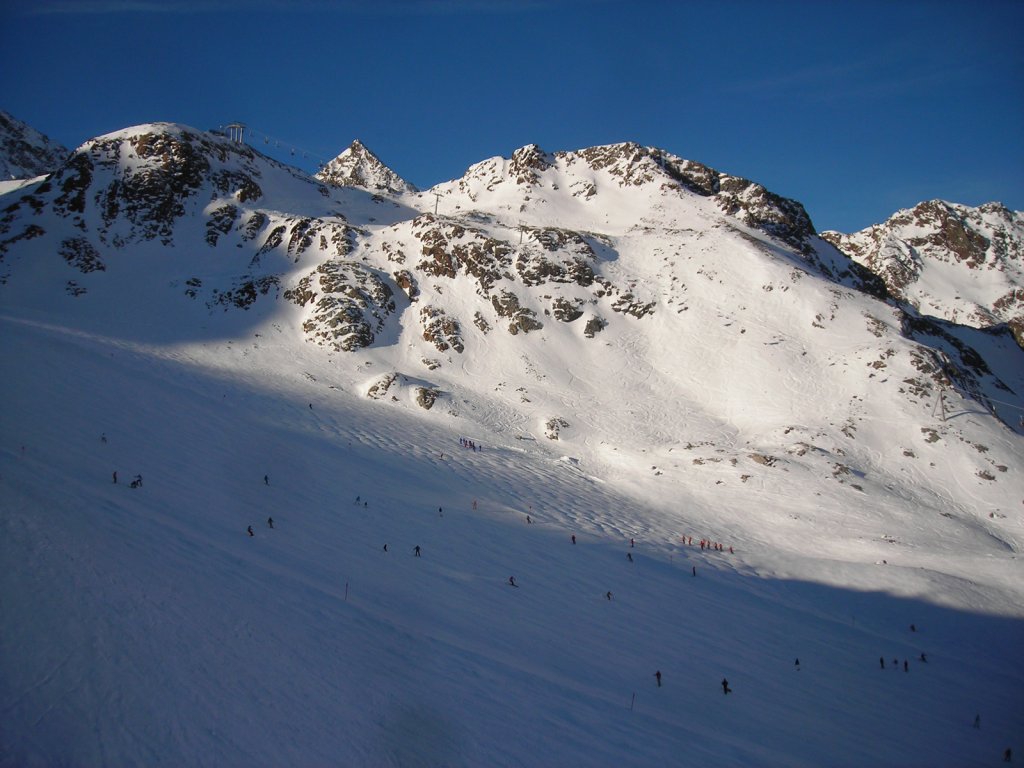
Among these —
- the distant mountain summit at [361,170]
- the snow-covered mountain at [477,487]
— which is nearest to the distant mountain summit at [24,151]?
the distant mountain summit at [361,170]

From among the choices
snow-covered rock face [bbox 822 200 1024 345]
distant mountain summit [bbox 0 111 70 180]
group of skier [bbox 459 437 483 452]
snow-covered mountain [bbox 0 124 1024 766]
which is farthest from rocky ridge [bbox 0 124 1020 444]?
distant mountain summit [bbox 0 111 70 180]

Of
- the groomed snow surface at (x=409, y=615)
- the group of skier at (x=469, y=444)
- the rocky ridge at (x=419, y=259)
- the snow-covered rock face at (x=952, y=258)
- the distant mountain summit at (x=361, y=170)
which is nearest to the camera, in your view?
the groomed snow surface at (x=409, y=615)

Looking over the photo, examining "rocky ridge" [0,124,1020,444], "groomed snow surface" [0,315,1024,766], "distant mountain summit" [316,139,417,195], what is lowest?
"groomed snow surface" [0,315,1024,766]

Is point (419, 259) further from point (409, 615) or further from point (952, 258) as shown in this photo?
point (952, 258)

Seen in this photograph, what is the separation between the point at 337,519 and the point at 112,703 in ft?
42.2

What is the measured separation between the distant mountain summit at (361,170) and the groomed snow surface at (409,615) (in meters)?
112

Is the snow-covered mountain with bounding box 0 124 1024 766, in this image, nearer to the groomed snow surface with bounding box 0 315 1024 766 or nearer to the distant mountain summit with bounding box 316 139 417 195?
the groomed snow surface with bounding box 0 315 1024 766

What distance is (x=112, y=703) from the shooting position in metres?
10.5

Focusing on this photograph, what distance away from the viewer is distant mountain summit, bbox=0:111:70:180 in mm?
118938

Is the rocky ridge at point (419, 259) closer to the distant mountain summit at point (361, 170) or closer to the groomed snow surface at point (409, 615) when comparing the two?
the groomed snow surface at point (409, 615)

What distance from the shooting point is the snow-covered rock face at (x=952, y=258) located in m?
127

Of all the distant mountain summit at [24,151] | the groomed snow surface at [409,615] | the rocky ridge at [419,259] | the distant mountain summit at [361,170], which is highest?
the distant mountain summit at [361,170]

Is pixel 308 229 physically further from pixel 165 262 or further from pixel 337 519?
pixel 337 519

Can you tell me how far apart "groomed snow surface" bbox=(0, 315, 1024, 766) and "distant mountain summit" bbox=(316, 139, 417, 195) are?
366 feet
